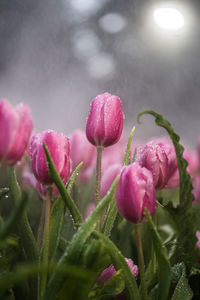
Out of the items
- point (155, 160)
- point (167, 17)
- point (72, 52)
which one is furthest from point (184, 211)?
point (167, 17)

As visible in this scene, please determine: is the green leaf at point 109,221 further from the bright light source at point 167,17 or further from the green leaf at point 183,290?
the bright light source at point 167,17

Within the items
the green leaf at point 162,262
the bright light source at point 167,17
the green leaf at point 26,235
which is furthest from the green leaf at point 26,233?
the bright light source at point 167,17

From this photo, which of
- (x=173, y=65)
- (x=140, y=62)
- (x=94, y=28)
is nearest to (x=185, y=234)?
(x=94, y=28)

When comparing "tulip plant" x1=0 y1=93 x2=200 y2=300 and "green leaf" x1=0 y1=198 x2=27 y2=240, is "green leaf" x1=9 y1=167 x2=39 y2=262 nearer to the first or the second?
"tulip plant" x1=0 y1=93 x2=200 y2=300

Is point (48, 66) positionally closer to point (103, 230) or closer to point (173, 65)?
point (103, 230)

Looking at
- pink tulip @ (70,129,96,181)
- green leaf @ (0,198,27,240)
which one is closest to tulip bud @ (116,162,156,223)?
green leaf @ (0,198,27,240)

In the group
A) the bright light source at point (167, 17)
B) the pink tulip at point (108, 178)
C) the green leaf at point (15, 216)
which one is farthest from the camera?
the bright light source at point (167, 17)
